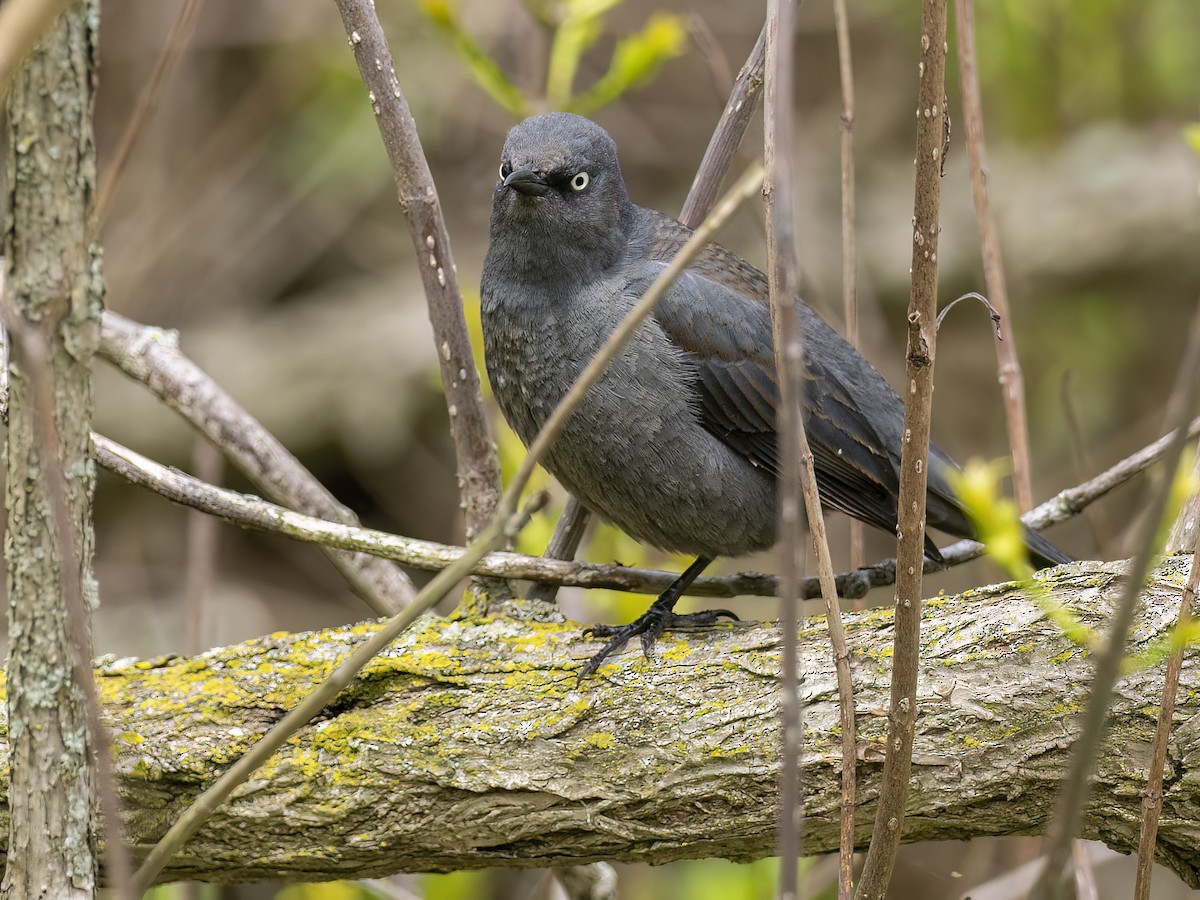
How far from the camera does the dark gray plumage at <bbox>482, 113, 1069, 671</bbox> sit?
3.44 metres

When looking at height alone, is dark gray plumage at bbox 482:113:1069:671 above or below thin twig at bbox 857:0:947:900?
above

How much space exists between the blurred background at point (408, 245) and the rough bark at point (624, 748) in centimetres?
406

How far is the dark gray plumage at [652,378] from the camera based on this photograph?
344 cm

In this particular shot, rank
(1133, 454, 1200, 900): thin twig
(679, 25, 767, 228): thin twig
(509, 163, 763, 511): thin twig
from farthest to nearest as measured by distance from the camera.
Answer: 1. (679, 25, 767, 228): thin twig
2. (1133, 454, 1200, 900): thin twig
3. (509, 163, 763, 511): thin twig

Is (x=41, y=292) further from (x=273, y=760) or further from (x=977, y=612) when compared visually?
(x=977, y=612)

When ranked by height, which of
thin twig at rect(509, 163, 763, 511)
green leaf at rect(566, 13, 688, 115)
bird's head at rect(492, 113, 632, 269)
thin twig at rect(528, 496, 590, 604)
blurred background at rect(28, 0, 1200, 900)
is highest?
blurred background at rect(28, 0, 1200, 900)

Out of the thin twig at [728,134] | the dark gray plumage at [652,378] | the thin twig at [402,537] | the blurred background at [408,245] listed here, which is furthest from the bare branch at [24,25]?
the blurred background at [408,245]

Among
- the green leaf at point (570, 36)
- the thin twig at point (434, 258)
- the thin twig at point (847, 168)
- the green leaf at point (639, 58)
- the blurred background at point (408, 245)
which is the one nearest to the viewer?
the thin twig at point (847, 168)

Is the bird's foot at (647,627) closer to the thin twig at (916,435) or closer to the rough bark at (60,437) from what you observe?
the thin twig at (916,435)

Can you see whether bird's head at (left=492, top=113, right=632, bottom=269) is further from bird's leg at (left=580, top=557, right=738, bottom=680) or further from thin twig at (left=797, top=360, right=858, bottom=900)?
thin twig at (left=797, top=360, right=858, bottom=900)

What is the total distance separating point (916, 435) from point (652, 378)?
5.62 ft

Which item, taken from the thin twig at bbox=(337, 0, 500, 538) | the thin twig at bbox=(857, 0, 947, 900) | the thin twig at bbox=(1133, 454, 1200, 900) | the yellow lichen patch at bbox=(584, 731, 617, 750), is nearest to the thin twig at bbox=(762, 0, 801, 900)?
the thin twig at bbox=(857, 0, 947, 900)

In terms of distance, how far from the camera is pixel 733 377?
357 centimetres

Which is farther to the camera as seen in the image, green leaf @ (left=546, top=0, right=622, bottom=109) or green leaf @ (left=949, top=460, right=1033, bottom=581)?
green leaf @ (left=546, top=0, right=622, bottom=109)
